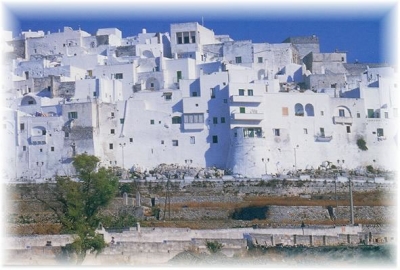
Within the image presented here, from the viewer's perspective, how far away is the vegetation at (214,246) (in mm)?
24969

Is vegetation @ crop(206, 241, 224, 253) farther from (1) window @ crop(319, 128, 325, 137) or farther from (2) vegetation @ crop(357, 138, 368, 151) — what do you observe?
(2) vegetation @ crop(357, 138, 368, 151)

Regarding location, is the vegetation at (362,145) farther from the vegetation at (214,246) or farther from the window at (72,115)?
the vegetation at (214,246)

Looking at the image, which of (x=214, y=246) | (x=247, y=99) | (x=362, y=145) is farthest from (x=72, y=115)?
(x=214, y=246)

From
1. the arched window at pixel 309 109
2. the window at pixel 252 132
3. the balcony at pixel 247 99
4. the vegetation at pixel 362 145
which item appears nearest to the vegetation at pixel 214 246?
the window at pixel 252 132

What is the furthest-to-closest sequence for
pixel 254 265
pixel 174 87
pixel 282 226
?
pixel 174 87 → pixel 282 226 → pixel 254 265

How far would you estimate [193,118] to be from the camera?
129ft

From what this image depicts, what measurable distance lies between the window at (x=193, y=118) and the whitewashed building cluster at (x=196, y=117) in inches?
1.8

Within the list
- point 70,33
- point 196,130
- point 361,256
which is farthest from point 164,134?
Result: point 361,256

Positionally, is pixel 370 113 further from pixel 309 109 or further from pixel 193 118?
pixel 193 118

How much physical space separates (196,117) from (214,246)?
14730 millimetres

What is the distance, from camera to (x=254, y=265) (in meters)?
21.9

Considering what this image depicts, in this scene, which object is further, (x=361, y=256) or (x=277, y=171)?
(x=277, y=171)

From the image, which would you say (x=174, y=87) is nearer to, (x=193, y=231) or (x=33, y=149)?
(x=33, y=149)

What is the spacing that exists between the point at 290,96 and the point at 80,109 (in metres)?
9.60
